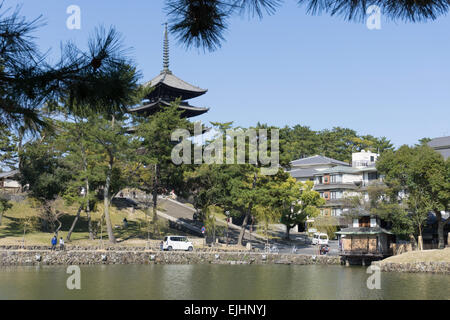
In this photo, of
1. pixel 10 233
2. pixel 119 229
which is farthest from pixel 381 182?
pixel 10 233

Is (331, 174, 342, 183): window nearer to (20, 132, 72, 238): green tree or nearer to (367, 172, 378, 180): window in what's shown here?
(367, 172, 378, 180): window

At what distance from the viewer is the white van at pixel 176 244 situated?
34.8 m

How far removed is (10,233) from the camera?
33375mm

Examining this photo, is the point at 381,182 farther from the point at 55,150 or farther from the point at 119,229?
the point at 55,150

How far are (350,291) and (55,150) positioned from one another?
24.3 m

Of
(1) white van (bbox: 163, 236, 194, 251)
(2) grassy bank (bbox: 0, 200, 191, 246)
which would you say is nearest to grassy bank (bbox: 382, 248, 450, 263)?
(1) white van (bbox: 163, 236, 194, 251)

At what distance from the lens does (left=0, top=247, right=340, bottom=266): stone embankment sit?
2869 centimetres

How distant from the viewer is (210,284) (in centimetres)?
2164

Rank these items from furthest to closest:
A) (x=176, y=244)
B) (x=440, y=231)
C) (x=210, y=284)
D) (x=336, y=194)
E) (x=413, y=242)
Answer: (x=336, y=194)
(x=176, y=244)
(x=413, y=242)
(x=440, y=231)
(x=210, y=284)
